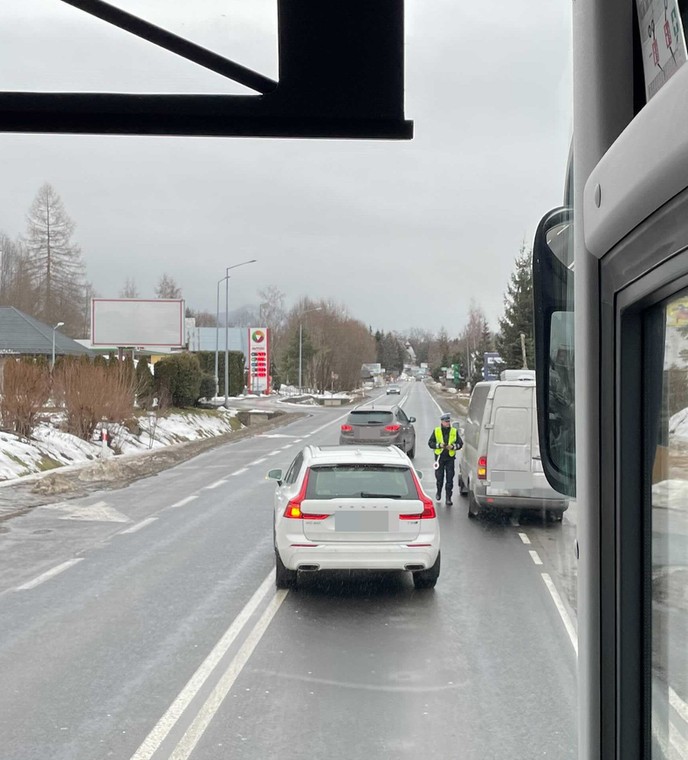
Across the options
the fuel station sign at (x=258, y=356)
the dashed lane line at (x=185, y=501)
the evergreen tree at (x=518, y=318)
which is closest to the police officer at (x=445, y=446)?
the fuel station sign at (x=258, y=356)

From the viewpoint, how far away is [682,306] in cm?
88

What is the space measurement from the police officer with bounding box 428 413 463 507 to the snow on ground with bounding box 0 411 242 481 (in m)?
6.51

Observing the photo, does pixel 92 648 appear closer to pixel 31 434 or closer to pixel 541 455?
pixel 541 455

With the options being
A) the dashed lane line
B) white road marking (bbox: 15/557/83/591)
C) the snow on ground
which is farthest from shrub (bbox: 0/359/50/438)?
white road marking (bbox: 15/557/83/591)

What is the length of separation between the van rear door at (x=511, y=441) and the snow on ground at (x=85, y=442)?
10.8m

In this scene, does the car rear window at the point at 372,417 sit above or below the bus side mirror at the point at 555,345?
below

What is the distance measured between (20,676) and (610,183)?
5.18 m

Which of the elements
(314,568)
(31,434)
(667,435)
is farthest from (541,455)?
(31,434)

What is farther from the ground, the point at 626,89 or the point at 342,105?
the point at 342,105

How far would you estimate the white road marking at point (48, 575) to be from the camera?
798 centimetres

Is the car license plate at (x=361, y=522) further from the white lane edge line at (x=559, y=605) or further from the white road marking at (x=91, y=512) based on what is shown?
the white road marking at (x=91, y=512)

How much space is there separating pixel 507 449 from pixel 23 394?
46.4 feet

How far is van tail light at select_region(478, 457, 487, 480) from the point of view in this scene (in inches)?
332

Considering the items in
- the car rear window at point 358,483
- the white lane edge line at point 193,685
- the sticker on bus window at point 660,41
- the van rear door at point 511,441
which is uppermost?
the sticker on bus window at point 660,41
